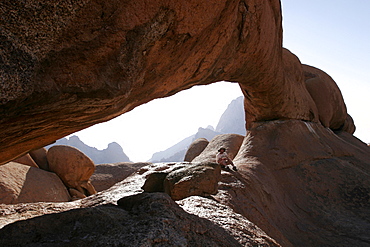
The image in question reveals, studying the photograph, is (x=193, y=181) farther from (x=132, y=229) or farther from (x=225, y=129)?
(x=225, y=129)

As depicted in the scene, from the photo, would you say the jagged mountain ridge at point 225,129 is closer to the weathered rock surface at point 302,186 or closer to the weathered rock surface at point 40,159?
the weathered rock surface at point 40,159

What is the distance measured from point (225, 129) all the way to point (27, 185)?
97.3 metres

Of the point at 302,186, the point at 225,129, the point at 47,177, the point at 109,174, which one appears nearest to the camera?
the point at 302,186

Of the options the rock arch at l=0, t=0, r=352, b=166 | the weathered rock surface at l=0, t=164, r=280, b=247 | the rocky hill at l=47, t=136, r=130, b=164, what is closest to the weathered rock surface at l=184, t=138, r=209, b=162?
the rock arch at l=0, t=0, r=352, b=166

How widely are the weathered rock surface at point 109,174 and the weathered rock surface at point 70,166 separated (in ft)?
7.68

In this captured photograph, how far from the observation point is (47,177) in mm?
6891

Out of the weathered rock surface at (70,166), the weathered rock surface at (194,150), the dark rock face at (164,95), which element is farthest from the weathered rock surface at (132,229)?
the weathered rock surface at (194,150)

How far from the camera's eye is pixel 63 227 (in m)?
1.52

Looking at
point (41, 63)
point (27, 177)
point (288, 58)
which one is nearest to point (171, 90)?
point (41, 63)

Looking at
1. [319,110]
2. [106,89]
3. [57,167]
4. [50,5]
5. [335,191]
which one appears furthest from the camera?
[57,167]

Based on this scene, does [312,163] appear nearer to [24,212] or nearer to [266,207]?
[266,207]

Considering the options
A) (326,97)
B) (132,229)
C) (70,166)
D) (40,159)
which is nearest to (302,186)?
(326,97)

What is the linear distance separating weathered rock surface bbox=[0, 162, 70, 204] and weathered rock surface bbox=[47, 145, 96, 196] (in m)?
0.47

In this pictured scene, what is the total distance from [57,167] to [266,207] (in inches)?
258
